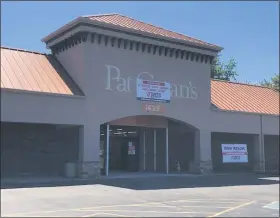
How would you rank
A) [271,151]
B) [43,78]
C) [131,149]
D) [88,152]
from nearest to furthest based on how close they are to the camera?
[88,152]
[43,78]
[131,149]
[271,151]

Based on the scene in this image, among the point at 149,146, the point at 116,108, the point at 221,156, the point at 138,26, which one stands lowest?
the point at 221,156

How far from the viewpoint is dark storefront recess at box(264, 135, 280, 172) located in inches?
1243

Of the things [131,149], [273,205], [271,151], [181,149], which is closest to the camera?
[273,205]

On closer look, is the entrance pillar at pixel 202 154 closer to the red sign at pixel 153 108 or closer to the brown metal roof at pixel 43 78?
the brown metal roof at pixel 43 78

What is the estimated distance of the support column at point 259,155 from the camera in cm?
2956

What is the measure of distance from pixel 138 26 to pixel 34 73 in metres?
6.75

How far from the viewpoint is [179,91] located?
25.3 meters

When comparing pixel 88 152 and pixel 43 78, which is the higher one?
pixel 43 78

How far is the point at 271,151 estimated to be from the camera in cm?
3266

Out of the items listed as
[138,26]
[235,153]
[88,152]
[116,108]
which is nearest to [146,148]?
[235,153]

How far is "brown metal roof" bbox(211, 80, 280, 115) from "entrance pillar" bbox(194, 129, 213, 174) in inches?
112

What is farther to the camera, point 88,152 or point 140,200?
point 88,152

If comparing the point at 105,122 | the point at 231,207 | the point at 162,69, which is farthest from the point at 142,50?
the point at 231,207

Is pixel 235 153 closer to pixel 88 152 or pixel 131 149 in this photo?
pixel 131 149
